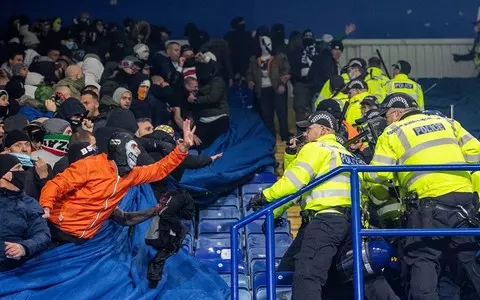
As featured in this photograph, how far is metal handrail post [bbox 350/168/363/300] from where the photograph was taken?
6.82 m

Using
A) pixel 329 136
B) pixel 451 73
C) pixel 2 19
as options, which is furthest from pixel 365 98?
pixel 2 19

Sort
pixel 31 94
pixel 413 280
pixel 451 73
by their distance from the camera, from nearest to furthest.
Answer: pixel 413 280 → pixel 31 94 → pixel 451 73

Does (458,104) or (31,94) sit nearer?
(31,94)

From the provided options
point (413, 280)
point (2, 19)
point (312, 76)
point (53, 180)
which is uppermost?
point (2, 19)

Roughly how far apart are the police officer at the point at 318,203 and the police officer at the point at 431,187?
0.30 metres

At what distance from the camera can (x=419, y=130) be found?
7.35 meters

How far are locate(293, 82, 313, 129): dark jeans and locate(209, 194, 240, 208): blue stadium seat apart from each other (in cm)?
272

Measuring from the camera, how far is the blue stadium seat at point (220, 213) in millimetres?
10328

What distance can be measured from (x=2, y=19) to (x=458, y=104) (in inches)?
301

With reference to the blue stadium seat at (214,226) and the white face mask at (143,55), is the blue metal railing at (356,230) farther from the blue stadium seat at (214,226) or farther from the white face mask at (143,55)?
the white face mask at (143,55)

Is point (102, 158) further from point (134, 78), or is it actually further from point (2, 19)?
point (2, 19)

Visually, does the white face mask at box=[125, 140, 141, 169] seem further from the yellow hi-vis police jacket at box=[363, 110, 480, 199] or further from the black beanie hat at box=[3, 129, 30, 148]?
the yellow hi-vis police jacket at box=[363, 110, 480, 199]

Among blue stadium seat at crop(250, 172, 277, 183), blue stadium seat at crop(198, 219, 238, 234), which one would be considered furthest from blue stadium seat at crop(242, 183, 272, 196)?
blue stadium seat at crop(198, 219, 238, 234)

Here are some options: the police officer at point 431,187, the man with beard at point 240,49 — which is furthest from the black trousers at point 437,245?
the man with beard at point 240,49
